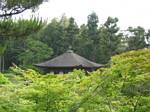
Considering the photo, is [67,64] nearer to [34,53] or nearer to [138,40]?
[138,40]

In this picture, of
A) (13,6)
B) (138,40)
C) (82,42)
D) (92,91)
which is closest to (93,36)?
(82,42)

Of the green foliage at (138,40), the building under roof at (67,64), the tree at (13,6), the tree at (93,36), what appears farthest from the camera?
the tree at (93,36)

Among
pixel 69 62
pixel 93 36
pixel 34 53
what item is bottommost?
pixel 69 62

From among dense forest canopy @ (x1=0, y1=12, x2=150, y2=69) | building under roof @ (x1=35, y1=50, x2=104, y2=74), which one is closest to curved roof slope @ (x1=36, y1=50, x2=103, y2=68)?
building under roof @ (x1=35, y1=50, x2=104, y2=74)

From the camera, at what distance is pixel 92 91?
414 centimetres

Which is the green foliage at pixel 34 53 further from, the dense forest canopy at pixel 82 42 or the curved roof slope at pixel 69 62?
the curved roof slope at pixel 69 62

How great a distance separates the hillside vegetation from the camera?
13.4ft

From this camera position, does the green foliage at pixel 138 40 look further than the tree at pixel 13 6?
Yes

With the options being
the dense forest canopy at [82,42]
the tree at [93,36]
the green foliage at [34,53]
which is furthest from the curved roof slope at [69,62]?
the tree at [93,36]

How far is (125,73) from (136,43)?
2657cm

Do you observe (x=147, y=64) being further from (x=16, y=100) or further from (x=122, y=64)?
(x=16, y=100)

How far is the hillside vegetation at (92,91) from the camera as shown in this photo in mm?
4086

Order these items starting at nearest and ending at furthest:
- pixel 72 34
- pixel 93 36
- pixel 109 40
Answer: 1. pixel 109 40
2. pixel 93 36
3. pixel 72 34

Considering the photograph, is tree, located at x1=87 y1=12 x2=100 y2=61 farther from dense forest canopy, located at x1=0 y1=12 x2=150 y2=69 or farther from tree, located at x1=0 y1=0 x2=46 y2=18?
tree, located at x1=0 y1=0 x2=46 y2=18
